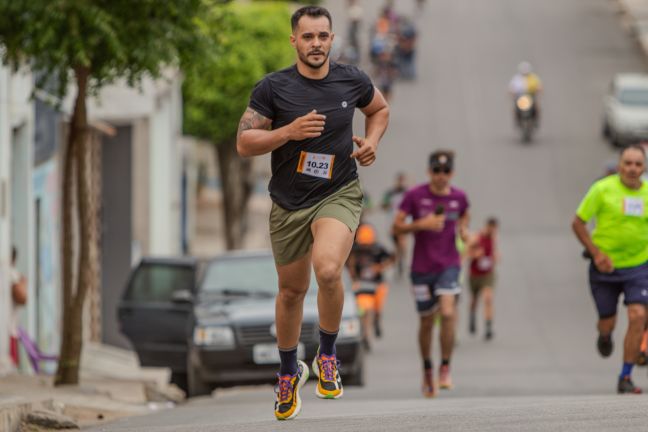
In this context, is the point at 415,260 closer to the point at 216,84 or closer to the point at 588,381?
the point at 588,381

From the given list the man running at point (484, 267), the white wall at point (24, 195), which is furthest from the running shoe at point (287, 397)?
the man running at point (484, 267)

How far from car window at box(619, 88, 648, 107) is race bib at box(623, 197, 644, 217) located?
35720 millimetres

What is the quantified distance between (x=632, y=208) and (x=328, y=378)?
4104mm

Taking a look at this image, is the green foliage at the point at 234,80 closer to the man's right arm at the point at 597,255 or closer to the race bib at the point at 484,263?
the race bib at the point at 484,263

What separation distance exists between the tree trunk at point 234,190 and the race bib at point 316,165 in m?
37.2

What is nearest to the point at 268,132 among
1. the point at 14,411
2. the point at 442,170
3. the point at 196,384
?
the point at 14,411

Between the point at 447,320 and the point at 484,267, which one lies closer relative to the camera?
the point at 447,320

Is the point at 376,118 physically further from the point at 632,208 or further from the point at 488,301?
the point at 488,301

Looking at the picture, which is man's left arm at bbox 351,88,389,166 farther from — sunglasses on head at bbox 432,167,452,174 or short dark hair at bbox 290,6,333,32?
sunglasses on head at bbox 432,167,452,174

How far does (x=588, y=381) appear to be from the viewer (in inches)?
769

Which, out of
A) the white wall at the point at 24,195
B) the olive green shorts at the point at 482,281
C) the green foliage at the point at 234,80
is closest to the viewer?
the white wall at the point at 24,195

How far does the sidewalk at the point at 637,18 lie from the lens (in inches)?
2657

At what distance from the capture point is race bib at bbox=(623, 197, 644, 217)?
13500mm

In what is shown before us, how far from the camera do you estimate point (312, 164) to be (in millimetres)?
10125
